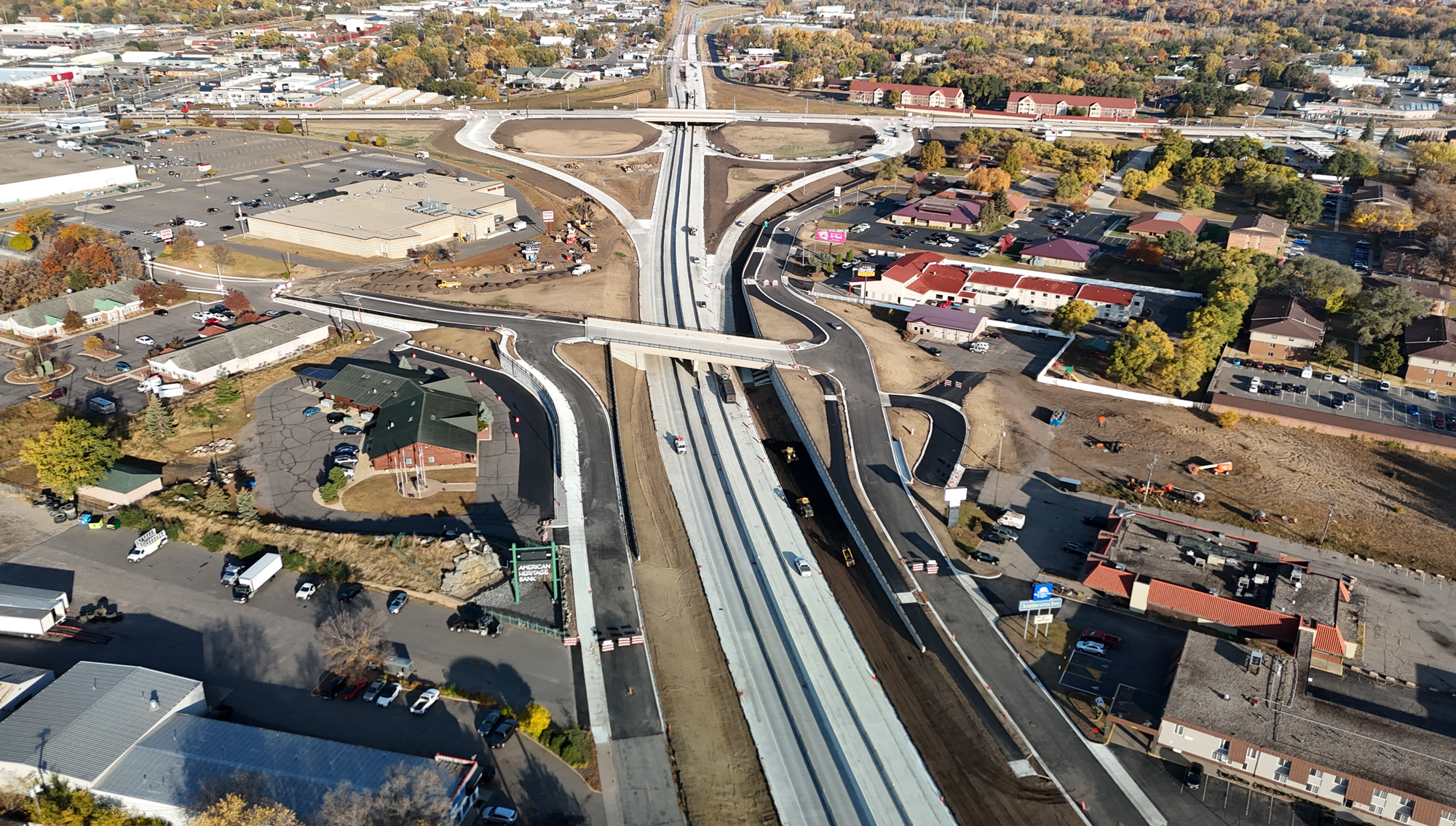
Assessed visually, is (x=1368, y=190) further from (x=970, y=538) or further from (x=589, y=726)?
(x=589, y=726)

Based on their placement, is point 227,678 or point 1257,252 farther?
point 1257,252

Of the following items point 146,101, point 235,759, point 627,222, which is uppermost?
point 146,101

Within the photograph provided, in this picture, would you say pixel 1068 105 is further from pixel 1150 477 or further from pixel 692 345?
pixel 1150 477

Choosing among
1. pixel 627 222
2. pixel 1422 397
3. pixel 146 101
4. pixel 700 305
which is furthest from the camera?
pixel 146 101

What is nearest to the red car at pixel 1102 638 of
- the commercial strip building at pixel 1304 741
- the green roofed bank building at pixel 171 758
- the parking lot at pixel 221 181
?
the commercial strip building at pixel 1304 741

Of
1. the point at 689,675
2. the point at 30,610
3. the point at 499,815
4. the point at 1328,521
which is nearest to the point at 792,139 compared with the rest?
the point at 1328,521

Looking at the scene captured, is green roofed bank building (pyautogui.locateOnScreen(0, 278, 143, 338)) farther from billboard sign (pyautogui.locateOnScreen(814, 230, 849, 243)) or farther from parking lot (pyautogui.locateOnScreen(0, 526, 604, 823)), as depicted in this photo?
billboard sign (pyautogui.locateOnScreen(814, 230, 849, 243))

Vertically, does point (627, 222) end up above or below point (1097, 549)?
above

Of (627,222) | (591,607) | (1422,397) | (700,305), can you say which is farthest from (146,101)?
(1422,397)
